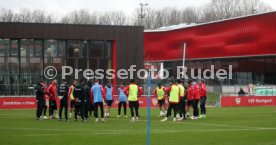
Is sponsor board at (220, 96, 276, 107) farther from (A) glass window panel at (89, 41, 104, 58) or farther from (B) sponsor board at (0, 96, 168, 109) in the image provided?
(B) sponsor board at (0, 96, 168, 109)

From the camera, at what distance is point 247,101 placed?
169 ft

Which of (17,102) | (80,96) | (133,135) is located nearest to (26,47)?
(17,102)

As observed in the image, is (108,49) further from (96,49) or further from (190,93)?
(190,93)

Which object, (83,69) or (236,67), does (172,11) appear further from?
(83,69)

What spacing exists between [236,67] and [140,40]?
A: 1727 centimetres

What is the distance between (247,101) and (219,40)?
20.9 m

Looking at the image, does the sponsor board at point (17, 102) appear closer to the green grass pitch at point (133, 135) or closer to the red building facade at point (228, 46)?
the green grass pitch at point (133, 135)

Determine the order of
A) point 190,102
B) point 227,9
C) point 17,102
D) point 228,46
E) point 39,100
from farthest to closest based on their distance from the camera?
point 227,9
point 228,46
point 17,102
point 190,102
point 39,100

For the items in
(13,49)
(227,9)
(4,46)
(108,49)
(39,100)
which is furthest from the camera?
(227,9)

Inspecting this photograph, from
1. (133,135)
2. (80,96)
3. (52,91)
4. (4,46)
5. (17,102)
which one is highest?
(4,46)

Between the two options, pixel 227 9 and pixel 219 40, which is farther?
pixel 227 9

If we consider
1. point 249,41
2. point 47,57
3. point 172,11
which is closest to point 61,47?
point 47,57

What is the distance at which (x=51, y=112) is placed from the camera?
104 feet

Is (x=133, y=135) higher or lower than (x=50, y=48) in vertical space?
lower
